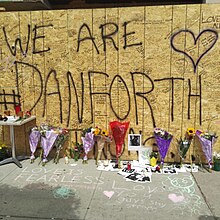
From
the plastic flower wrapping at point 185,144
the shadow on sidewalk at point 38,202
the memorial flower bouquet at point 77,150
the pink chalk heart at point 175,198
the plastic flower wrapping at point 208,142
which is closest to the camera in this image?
the shadow on sidewalk at point 38,202

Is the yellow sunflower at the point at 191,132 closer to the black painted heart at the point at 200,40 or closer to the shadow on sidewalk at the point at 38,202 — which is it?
the black painted heart at the point at 200,40

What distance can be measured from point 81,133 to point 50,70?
142 centimetres

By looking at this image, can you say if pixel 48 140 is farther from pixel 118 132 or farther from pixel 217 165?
pixel 217 165

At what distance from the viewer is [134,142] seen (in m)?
5.36

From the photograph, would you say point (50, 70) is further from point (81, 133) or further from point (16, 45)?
point (81, 133)

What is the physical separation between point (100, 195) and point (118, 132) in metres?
1.44

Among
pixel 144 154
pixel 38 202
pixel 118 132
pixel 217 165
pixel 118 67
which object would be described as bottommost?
pixel 38 202

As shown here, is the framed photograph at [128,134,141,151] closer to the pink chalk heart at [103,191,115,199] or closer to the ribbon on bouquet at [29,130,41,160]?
the pink chalk heart at [103,191,115,199]

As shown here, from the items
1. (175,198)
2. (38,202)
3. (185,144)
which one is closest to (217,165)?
(185,144)

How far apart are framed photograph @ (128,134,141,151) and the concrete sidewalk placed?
2.47 ft

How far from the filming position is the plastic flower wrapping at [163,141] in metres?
4.98

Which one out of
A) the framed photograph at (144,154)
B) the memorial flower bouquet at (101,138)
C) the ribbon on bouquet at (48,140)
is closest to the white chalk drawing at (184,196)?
the framed photograph at (144,154)

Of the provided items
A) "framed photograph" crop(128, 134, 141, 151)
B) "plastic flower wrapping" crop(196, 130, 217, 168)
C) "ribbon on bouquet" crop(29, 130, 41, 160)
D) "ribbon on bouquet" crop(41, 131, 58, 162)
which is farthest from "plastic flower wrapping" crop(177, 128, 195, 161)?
"ribbon on bouquet" crop(29, 130, 41, 160)

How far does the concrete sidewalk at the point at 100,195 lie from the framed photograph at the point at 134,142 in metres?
0.75
